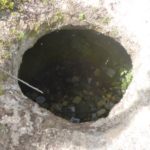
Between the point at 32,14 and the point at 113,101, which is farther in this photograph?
the point at 113,101

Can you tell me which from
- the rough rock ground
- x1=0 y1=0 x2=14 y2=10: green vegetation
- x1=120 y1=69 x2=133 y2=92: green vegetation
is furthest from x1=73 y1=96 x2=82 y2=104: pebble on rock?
x1=0 y1=0 x2=14 y2=10: green vegetation

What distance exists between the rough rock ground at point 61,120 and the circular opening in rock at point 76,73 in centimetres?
71

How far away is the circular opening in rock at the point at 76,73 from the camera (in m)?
7.99

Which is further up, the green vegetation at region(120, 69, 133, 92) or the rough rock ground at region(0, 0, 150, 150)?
the rough rock ground at region(0, 0, 150, 150)

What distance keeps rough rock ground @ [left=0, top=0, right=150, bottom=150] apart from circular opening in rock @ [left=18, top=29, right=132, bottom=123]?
0.71m

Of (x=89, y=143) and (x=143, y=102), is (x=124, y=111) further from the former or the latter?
(x=89, y=143)

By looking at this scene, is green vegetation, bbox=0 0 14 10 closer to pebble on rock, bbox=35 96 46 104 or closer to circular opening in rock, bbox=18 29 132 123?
circular opening in rock, bbox=18 29 132 123

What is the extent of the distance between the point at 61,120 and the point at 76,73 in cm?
271

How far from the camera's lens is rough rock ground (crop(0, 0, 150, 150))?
5766mm

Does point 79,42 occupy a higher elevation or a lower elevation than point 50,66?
higher

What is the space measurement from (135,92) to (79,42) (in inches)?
88.5

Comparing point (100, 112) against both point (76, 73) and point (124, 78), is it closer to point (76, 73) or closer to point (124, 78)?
point (124, 78)

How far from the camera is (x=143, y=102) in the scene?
244 inches

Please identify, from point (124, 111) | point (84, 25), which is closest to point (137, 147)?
point (124, 111)
